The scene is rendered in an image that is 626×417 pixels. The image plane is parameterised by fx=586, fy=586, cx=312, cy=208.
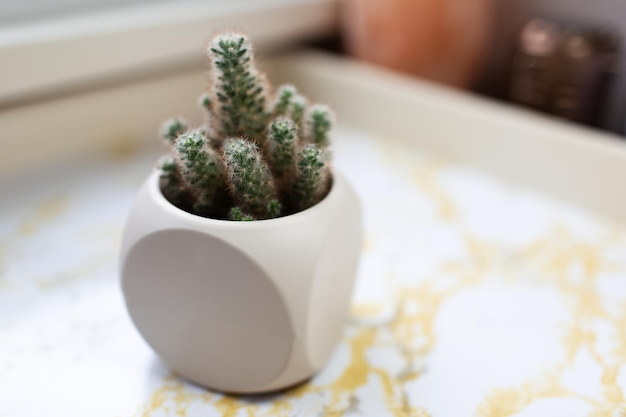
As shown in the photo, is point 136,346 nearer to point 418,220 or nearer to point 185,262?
point 185,262

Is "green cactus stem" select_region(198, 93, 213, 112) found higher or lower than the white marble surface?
higher

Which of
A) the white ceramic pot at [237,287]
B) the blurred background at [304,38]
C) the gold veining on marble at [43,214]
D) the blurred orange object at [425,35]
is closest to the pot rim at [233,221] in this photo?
the white ceramic pot at [237,287]

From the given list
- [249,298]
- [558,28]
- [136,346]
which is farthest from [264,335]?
[558,28]

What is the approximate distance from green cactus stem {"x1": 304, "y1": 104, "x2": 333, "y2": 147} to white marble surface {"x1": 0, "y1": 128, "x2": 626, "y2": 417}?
0.52 feet

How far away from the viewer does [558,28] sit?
777 mm

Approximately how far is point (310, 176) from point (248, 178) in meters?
0.04

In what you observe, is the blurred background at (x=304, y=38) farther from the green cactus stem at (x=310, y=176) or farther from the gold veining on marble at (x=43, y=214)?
the green cactus stem at (x=310, y=176)

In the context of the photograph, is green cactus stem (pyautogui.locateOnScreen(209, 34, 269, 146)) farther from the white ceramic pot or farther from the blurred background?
the blurred background

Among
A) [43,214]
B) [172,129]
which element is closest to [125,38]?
[43,214]

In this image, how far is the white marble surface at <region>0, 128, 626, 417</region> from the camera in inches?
15.5

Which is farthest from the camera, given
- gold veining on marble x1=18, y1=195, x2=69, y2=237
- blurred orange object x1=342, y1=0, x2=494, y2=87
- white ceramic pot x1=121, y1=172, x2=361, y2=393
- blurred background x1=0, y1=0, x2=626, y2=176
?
blurred orange object x1=342, y1=0, x2=494, y2=87

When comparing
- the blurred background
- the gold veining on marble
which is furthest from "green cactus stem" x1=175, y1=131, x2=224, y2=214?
the blurred background

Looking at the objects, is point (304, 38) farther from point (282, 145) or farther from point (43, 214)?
point (282, 145)

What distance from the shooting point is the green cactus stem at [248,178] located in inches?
13.6
